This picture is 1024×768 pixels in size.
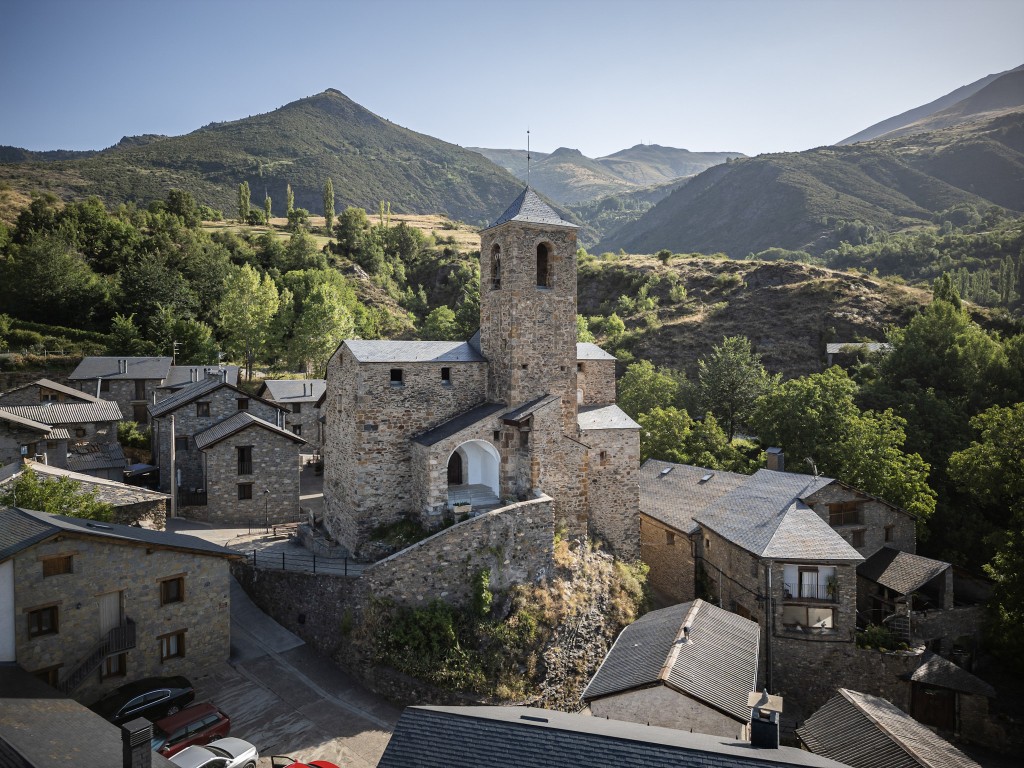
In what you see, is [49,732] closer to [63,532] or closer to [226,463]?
[63,532]

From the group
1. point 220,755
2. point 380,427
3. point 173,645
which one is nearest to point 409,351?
point 380,427

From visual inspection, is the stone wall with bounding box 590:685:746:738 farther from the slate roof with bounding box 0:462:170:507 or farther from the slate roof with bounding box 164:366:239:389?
the slate roof with bounding box 164:366:239:389

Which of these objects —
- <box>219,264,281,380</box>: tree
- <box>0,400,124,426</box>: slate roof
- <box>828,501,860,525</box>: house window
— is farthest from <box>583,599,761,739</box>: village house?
<box>219,264,281,380</box>: tree

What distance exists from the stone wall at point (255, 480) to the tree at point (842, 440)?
24.6 meters

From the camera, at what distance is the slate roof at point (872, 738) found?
1482 centimetres

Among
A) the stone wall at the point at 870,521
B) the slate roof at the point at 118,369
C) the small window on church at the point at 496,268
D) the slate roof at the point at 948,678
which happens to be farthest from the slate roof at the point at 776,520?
the slate roof at the point at 118,369

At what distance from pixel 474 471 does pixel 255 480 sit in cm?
1209

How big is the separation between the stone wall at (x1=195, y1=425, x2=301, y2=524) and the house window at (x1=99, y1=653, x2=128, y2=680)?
40.3 ft

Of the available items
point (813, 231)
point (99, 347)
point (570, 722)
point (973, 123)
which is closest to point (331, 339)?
point (99, 347)

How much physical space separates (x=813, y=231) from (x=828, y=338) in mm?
73624

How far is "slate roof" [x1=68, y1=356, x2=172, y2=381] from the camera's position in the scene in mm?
40531

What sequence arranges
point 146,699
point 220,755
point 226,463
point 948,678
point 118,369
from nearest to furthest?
point 220,755
point 146,699
point 948,678
point 226,463
point 118,369

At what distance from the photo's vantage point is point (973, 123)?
154 m

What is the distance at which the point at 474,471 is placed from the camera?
2500cm
